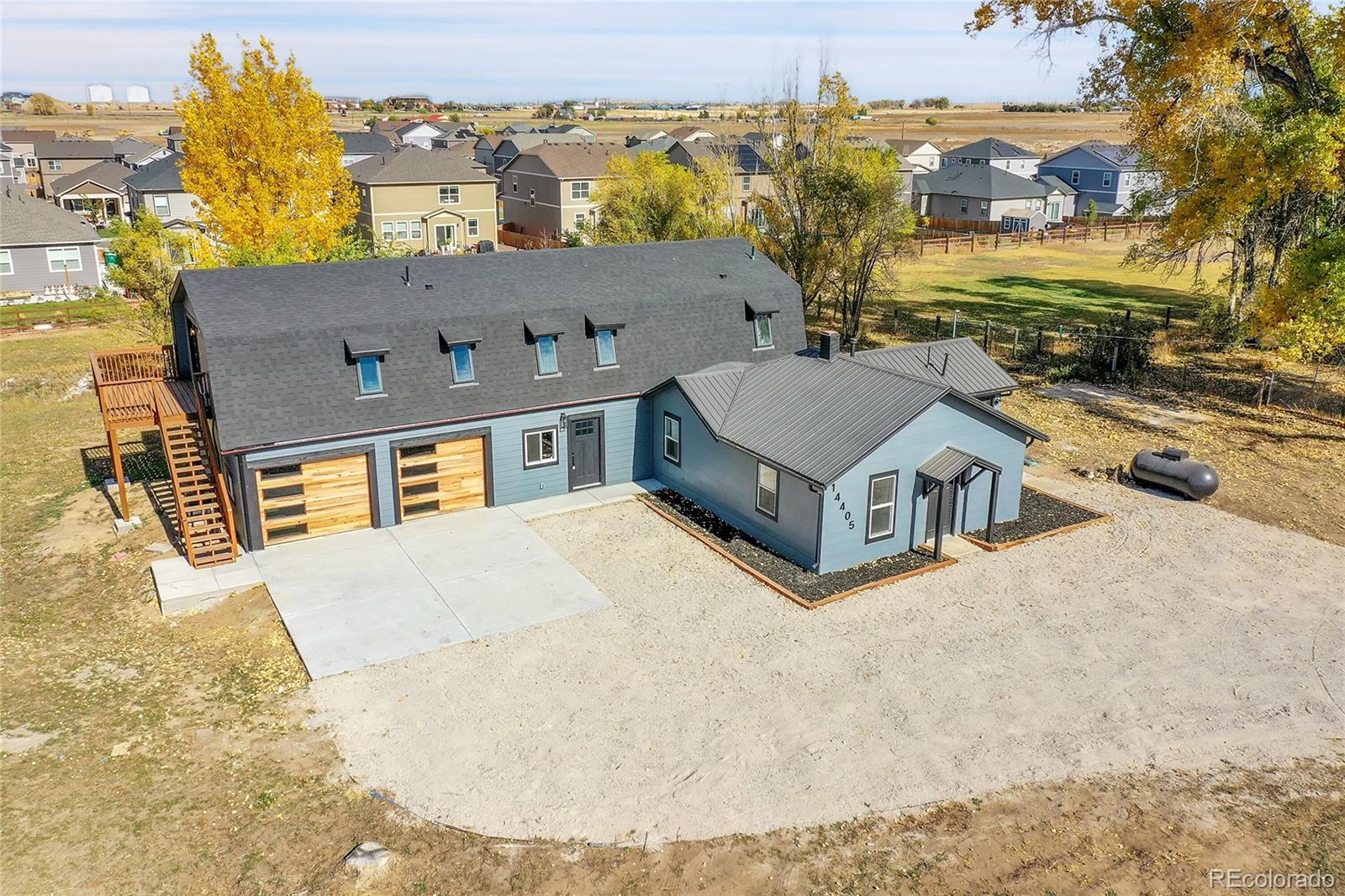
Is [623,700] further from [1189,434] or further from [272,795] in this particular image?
[1189,434]

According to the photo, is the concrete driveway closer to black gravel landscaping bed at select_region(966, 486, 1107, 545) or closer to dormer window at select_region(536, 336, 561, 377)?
dormer window at select_region(536, 336, 561, 377)

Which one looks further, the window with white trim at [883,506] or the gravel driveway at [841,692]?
the window with white trim at [883,506]

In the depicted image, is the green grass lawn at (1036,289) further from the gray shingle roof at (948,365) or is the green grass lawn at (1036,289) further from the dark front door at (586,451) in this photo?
the dark front door at (586,451)

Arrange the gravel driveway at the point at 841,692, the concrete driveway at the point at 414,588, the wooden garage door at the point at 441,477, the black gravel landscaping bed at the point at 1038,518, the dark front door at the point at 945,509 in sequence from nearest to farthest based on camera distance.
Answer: the gravel driveway at the point at 841,692
the concrete driveway at the point at 414,588
the dark front door at the point at 945,509
the black gravel landscaping bed at the point at 1038,518
the wooden garage door at the point at 441,477

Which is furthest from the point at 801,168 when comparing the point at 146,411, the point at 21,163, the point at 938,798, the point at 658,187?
the point at 21,163

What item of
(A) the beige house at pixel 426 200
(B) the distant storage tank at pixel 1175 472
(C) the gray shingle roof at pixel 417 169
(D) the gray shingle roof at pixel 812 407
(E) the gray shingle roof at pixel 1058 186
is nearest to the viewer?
(D) the gray shingle roof at pixel 812 407

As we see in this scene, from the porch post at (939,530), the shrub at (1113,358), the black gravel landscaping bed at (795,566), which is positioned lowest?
the black gravel landscaping bed at (795,566)

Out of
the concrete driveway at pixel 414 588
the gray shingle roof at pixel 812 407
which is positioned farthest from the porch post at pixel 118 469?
the gray shingle roof at pixel 812 407

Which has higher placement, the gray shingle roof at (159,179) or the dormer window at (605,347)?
the gray shingle roof at (159,179)

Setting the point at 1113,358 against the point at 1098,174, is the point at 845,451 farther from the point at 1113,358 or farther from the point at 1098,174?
the point at 1098,174
